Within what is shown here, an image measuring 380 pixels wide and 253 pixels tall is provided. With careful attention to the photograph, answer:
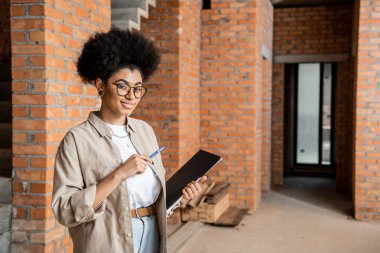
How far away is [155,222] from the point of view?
188 centimetres

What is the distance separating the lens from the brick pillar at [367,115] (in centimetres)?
615

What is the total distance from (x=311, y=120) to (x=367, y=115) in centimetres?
442

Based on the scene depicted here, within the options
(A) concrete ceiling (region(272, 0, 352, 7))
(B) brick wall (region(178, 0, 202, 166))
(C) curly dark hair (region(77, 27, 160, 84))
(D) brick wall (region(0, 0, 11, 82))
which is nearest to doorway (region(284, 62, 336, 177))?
(A) concrete ceiling (region(272, 0, 352, 7))

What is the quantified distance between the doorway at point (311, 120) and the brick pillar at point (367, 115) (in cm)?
390

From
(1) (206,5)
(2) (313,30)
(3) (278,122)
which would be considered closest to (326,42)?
(2) (313,30)

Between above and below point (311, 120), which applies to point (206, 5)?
above

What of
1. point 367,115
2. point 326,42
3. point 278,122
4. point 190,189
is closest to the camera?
point 190,189

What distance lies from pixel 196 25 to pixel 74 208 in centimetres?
496

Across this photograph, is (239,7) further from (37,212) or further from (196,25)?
(37,212)

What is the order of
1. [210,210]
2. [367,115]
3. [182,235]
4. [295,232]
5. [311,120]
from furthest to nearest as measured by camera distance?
[311,120] → [367,115] → [210,210] → [295,232] → [182,235]

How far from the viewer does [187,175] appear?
2031mm

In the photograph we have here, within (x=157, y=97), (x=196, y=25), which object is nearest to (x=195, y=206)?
(x=157, y=97)

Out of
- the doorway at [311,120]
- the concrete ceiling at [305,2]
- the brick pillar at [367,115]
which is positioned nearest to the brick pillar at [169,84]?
the brick pillar at [367,115]

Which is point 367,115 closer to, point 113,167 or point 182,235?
point 182,235
